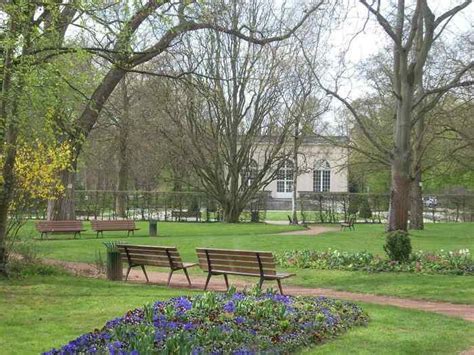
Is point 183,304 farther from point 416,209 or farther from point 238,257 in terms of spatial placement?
point 416,209

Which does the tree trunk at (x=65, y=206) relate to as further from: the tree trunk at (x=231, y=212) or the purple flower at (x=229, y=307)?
the purple flower at (x=229, y=307)

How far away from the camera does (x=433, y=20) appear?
63.1 feet

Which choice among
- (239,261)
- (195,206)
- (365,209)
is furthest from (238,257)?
(365,209)

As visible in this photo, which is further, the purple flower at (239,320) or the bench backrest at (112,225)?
the bench backrest at (112,225)

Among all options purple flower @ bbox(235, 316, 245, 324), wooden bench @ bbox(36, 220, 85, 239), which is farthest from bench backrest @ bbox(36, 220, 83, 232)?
purple flower @ bbox(235, 316, 245, 324)

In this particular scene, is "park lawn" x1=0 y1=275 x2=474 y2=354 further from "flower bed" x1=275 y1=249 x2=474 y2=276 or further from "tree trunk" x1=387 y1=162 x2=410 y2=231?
"tree trunk" x1=387 y1=162 x2=410 y2=231

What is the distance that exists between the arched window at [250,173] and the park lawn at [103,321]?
91.1 ft

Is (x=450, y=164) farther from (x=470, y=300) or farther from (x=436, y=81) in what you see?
(x=470, y=300)

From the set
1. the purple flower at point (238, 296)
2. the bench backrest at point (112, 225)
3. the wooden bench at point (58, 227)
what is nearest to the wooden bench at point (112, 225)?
the bench backrest at point (112, 225)

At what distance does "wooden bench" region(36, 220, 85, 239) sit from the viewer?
2439 cm

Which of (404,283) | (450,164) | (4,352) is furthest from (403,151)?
(450,164)

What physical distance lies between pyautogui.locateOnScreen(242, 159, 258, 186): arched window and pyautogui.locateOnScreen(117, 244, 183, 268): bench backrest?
1023 inches

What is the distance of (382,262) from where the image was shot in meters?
15.7

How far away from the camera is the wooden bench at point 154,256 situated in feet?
42.5
